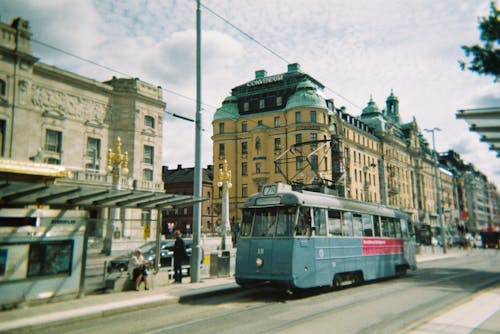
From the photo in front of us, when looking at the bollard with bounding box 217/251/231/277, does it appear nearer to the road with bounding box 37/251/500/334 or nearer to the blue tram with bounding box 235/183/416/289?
the road with bounding box 37/251/500/334

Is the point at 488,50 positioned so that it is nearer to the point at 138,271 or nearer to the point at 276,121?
the point at 138,271

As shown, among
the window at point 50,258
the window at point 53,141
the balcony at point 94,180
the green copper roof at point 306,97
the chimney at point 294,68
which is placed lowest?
the window at point 50,258

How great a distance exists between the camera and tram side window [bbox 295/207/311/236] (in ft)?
39.0

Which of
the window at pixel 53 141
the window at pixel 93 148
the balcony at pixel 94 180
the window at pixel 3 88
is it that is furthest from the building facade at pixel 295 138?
the window at pixel 3 88

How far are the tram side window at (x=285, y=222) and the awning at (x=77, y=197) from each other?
321 cm

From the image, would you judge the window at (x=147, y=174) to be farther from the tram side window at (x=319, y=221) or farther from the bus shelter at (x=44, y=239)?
the tram side window at (x=319, y=221)

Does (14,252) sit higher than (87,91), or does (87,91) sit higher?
(87,91)

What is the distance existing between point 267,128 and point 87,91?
26044 millimetres

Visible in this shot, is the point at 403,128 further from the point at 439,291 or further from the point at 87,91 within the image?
the point at 439,291

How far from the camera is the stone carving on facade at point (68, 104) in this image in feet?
122

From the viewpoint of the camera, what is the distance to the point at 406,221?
1927cm

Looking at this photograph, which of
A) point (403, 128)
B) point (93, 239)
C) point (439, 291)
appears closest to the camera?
point (93, 239)

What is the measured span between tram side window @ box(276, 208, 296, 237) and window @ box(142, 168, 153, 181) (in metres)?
36.7

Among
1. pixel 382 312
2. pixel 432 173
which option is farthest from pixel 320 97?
pixel 432 173
